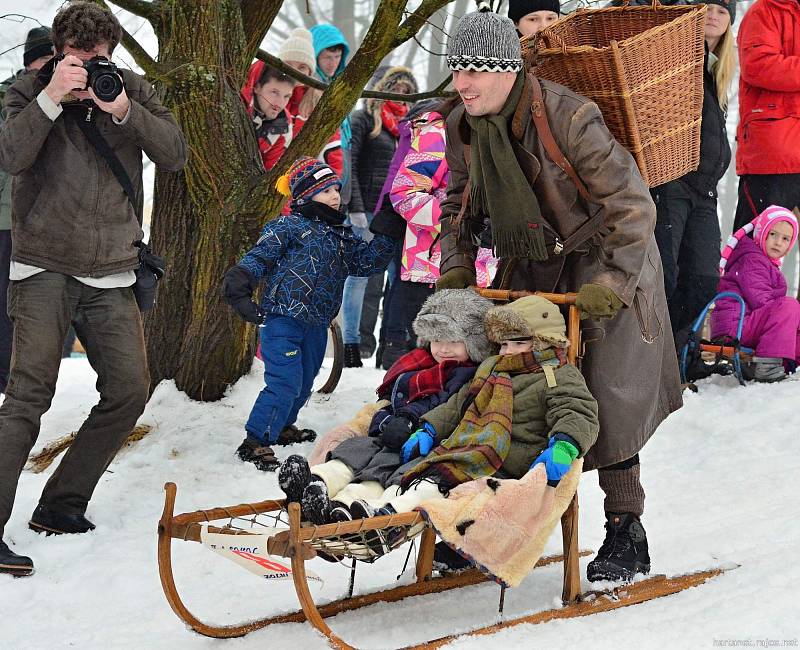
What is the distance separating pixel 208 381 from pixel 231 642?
2.52m

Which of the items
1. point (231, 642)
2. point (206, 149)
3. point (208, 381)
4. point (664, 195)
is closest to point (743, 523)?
point (664, 195)

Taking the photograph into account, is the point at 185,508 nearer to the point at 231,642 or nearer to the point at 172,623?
the point at 172,623

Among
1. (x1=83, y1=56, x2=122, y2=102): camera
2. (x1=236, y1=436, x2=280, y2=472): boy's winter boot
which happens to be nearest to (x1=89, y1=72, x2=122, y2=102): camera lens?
(x1=83, y1=56, x2=122, y2=102): camera

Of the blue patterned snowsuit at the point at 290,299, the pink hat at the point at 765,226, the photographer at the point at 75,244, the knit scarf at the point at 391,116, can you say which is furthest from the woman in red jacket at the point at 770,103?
the photographer at the point at 75,244

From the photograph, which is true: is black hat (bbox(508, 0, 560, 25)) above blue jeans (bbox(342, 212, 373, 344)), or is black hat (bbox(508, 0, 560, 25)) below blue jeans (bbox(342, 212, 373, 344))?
above

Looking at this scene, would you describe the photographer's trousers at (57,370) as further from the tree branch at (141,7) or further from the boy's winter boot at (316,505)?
the tree branch at (141,7)

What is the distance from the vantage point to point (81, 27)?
12.7 ft

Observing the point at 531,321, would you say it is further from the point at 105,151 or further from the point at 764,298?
the point at 764,298

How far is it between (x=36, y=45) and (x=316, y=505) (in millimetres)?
3347

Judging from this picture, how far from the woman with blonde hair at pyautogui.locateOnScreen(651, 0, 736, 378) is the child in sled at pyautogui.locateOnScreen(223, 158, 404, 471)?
5.70 ft

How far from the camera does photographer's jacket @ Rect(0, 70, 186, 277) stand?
3924 mm

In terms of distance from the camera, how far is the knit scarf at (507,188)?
3299 millimetres

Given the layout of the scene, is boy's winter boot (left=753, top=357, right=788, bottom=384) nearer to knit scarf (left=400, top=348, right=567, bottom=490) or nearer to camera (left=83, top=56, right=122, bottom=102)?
knit scarf (left=400, top=348, right=567, bottom=490)

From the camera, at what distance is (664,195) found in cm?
570
